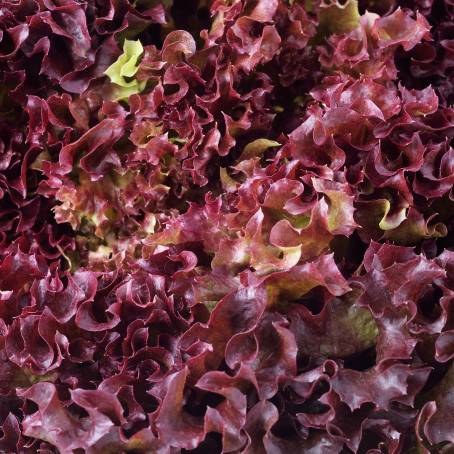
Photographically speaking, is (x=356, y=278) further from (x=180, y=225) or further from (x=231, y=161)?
(x=231, y=161)

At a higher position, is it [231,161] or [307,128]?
[307,128]

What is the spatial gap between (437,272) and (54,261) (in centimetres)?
118

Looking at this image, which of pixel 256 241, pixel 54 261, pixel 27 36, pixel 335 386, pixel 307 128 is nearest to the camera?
pixel 335 386

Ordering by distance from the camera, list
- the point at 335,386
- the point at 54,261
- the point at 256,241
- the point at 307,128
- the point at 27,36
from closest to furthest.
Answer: the point at 335,386 < the point at 256,241 < the point at 307,128 < the point at 27,36 < the point at 54,261

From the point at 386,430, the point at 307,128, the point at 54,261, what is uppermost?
the point at 307,128

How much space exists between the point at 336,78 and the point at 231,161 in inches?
15.1

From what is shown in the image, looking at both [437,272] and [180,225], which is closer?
[437,272]

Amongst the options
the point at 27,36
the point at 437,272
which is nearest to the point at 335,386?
the point at 437,272

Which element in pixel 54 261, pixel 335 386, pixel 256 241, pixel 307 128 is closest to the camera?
pixel 335 386

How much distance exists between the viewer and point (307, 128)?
5.96ft

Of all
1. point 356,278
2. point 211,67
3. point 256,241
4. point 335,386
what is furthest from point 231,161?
point 335,386

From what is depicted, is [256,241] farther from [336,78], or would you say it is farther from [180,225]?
[336,78]

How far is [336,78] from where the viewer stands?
2096mm

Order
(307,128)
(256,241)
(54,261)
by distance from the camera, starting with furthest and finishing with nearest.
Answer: (54,261) → (307,128) → (256,241)
